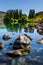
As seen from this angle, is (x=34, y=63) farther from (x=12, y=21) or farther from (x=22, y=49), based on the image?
(x=12, y=21)

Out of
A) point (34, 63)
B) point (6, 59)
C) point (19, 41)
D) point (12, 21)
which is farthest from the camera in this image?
point (12, 21)

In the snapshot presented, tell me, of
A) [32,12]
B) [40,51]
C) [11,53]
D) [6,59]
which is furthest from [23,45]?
[32,12]

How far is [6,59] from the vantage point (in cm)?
2459

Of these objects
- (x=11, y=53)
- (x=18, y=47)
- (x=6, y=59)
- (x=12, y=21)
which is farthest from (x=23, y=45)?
(x=12, y=21)

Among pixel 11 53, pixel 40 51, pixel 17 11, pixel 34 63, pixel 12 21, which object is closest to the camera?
pixel 34 63

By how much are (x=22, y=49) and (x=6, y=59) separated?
5554mm

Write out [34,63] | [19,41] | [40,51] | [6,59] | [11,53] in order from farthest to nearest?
[19,41] → [40,51] → [11,53] → [6,59] → [34,63]

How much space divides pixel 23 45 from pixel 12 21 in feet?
429

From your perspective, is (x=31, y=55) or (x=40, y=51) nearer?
(x=31, y=55)

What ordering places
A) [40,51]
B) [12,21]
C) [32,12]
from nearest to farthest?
[40,51], [12,21], [32,12]

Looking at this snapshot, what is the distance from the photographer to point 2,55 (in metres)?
26.8

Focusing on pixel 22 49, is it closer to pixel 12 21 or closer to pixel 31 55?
pixel 31 55

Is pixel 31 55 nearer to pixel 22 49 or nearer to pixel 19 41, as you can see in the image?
pixel 22 49

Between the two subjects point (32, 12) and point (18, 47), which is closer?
point (18, 47)
